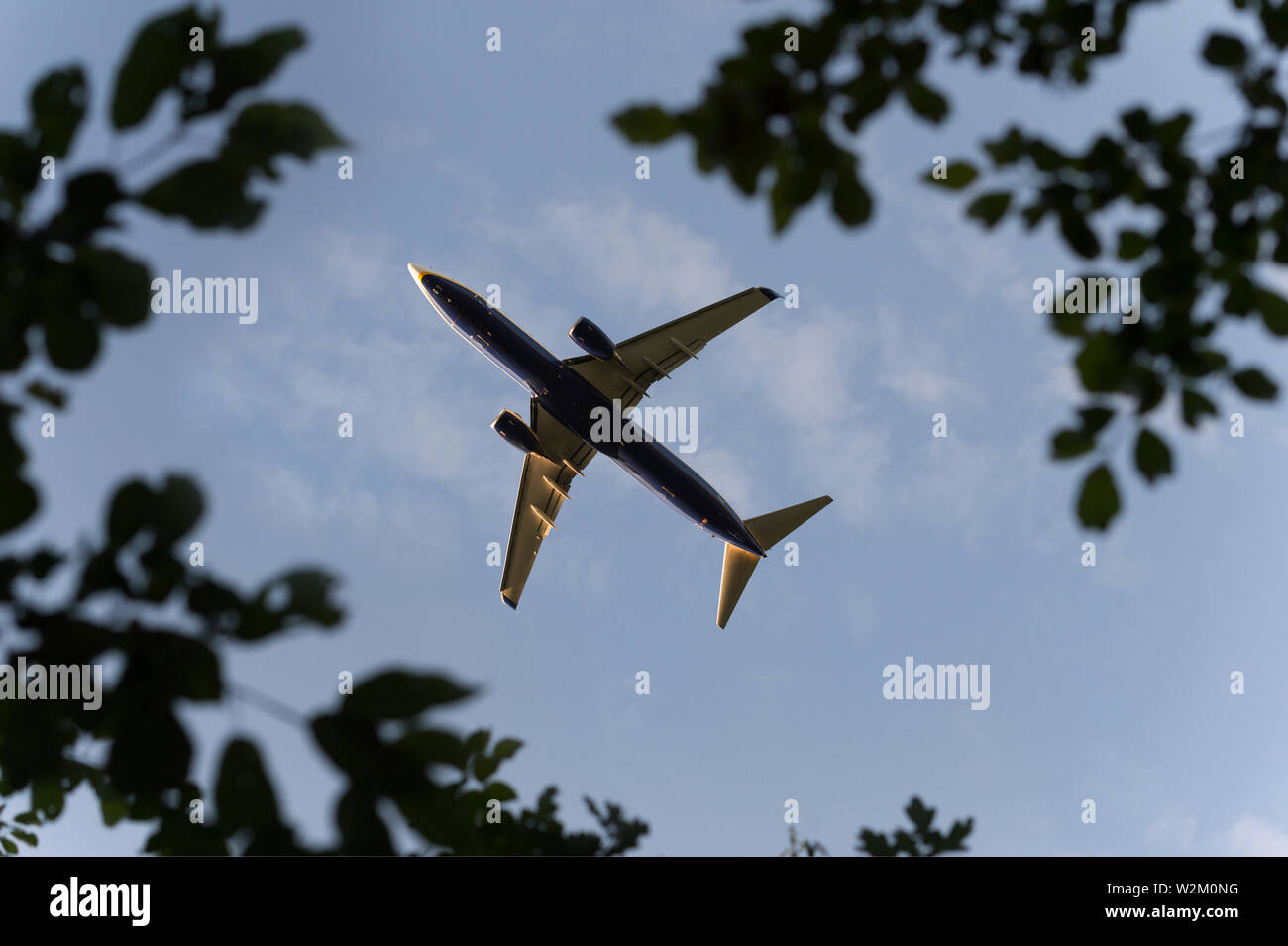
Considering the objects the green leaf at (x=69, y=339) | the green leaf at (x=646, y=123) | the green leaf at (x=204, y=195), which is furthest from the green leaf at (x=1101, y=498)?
the green leaf at (x=69, y=339)

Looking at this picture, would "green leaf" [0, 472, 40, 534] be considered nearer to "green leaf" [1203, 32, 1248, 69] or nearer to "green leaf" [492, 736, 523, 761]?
"green leaf" [492, 736, 523, 761]

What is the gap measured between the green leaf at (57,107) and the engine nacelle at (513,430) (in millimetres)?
31337

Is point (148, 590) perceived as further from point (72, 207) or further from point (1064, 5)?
point (1064, 5)

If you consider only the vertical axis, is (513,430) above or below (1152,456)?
above

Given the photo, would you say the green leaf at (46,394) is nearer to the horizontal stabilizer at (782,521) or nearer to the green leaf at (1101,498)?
the green leaf at (1101,498)

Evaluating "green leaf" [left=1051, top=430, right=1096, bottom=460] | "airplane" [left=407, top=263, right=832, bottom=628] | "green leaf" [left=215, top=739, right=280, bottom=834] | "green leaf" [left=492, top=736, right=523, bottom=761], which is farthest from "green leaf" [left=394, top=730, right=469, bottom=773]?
"airplane" [left=407, top=263, right=832, bottom=628]

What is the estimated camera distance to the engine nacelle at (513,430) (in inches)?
1315

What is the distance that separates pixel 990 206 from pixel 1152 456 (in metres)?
1.29

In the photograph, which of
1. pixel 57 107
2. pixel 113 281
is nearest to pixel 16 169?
pixel 57 107

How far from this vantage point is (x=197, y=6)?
7.07ft

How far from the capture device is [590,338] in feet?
101

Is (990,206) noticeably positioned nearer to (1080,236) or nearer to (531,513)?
(1080,236)

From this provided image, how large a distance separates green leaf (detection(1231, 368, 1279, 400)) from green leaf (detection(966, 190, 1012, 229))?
1.18 meters

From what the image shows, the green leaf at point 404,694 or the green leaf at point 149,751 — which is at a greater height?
the green leaf at point 404,694
